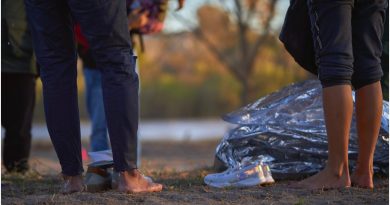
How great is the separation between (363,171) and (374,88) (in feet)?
1.33

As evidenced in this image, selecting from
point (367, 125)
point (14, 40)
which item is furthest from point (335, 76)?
point (14, 40)

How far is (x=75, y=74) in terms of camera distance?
3.03 meters

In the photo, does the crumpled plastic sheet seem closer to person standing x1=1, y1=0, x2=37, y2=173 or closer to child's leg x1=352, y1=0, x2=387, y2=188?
child's leg x1=352, y1=0, x2=387, y2=188

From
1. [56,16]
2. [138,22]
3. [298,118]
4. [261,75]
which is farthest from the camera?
[261,75]

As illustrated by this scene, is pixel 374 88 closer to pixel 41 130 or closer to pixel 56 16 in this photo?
pixel 56 16

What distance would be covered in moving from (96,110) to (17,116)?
0.81 metres

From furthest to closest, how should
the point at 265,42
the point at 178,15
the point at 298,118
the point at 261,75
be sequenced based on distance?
1. the point at 261,75
2. the point at 265,42
3. the point at 178,15
4. the point at 298,118

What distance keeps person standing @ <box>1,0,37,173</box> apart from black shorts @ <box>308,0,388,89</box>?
77.0 inches

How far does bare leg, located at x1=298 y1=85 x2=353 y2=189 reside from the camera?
305 cm

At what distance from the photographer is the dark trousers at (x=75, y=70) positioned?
113 inches

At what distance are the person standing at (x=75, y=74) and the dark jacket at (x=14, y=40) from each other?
1.25 metres

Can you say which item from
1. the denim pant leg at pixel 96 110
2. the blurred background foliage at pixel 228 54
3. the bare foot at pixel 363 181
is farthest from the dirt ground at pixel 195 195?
the blurred background foliage at pixel 228 54

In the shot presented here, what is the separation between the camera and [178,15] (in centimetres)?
996

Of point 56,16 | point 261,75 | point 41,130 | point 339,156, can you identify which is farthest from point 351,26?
point 41,130
